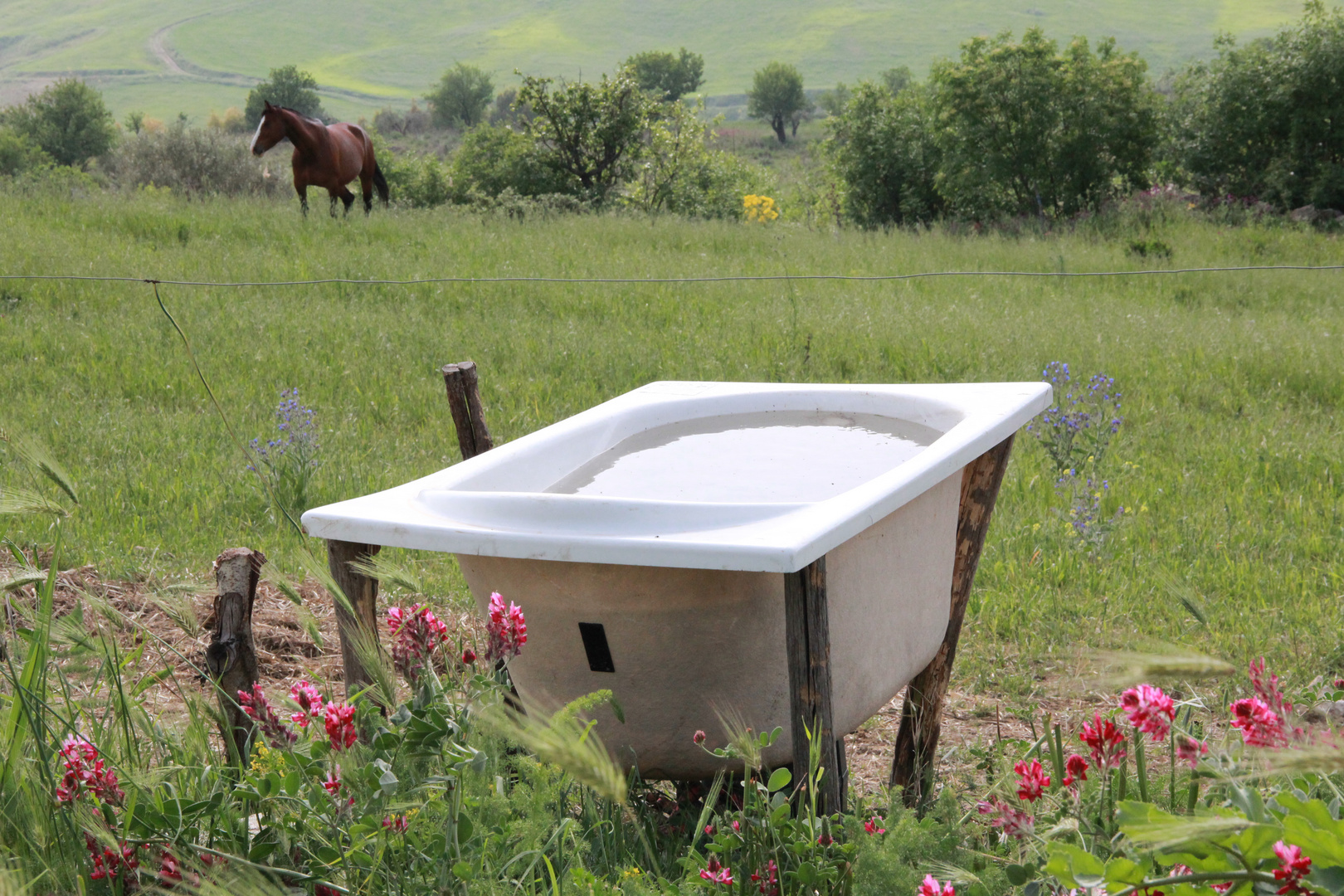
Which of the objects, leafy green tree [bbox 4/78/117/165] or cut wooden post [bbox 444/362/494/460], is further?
leafy green tree [bbox 4/78/117/165]

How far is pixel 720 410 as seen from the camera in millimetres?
2736

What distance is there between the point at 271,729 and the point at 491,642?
0.31 metres

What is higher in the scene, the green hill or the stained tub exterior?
the green hill

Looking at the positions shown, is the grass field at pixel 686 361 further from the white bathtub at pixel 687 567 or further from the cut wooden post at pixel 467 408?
the white bathtub at pixel 687 567

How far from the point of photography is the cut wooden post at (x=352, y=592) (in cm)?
167

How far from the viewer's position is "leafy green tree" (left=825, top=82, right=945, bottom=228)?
16.0 metres

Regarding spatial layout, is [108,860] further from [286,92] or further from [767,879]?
[286,92]

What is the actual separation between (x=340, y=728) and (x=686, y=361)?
4.44 meters

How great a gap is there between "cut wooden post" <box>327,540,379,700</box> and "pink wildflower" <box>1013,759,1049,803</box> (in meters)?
0.97

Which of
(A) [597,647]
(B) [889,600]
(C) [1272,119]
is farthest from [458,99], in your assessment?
(A) [597,647]

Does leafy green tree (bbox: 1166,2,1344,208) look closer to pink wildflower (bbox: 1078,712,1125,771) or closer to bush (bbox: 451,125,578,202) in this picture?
bush (bbox: 451,125,578,202)

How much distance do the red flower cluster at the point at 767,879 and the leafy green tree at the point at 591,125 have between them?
14.5m

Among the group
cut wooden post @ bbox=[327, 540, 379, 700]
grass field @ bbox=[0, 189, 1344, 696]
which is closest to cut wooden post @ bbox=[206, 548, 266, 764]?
cut wooden post @ bbox=[327, 540, 379, 700]

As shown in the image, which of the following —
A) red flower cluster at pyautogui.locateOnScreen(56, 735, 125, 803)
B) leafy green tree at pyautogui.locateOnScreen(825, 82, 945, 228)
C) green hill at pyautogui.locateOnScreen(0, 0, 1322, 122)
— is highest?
green hill at pyautogui.locateOnScreen(0, 0, 1322, 122)
